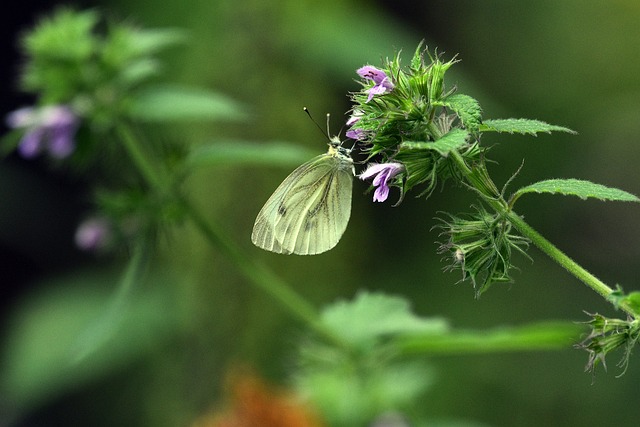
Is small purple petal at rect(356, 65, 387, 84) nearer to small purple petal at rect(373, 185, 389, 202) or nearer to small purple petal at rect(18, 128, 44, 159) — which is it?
small purple petal at rect(373, 185, 389, 202)

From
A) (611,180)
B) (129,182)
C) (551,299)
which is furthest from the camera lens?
(611,180)

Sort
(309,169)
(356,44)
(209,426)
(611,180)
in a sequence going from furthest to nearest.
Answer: (611,180), (356,44), (209,426), (309,169)

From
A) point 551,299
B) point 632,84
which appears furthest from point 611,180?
point 551,299

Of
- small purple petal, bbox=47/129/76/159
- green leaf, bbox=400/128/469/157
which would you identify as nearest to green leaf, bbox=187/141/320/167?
small purple petal, bbox=47/129/76/159

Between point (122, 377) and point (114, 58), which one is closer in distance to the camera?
point (114, 58)

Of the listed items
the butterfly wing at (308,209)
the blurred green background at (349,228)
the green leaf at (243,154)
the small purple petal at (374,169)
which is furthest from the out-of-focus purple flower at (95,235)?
the small purple petal at (374,169)

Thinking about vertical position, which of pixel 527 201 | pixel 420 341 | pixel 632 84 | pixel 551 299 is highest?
pixel 632 84

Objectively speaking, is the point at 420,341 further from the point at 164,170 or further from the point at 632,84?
the point at 632,84
